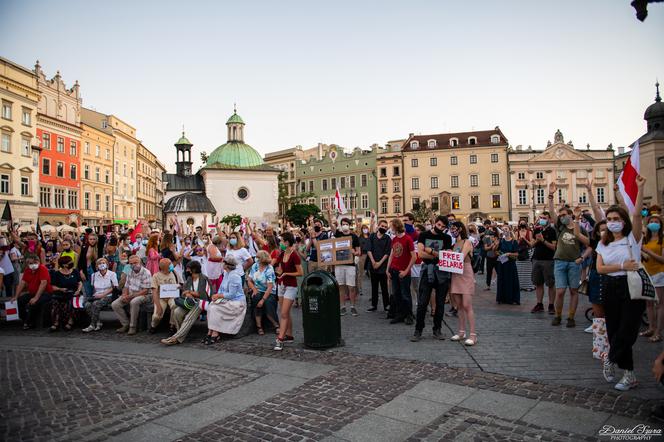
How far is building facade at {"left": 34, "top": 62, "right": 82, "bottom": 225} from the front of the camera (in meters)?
48.5

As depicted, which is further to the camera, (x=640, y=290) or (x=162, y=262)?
(x=162, y=262)

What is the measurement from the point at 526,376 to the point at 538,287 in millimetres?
4621

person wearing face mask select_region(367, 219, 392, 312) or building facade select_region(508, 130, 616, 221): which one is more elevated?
building facade select_region(508, 130, 616, 221)

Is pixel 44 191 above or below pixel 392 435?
above

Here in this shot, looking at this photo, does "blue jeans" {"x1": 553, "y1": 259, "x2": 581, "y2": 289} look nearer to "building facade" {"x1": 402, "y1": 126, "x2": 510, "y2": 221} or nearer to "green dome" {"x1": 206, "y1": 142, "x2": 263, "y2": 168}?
"building facade" {"x1": 402, "y1": 126, "x2": 510, "y2": 221}

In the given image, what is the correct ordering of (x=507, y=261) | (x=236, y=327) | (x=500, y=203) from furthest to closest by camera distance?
(x=500, y=203) → (x=507, y=261) → (x=236, y=327)

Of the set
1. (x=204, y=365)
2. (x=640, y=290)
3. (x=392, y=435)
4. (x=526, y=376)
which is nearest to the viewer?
(x=392, y=435)

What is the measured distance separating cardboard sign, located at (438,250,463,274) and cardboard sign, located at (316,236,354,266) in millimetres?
2848

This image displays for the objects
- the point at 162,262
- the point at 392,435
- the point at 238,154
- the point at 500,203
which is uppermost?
the point at 238,154

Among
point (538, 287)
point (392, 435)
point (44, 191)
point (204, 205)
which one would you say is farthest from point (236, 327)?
point (204, 205)

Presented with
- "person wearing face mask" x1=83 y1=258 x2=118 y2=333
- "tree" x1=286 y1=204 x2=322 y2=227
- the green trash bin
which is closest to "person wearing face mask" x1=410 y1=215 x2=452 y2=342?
the green trash bin

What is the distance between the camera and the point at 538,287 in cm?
993

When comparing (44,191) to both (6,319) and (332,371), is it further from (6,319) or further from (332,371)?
(332,371)

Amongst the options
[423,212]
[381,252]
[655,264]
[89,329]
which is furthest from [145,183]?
[655,264]
